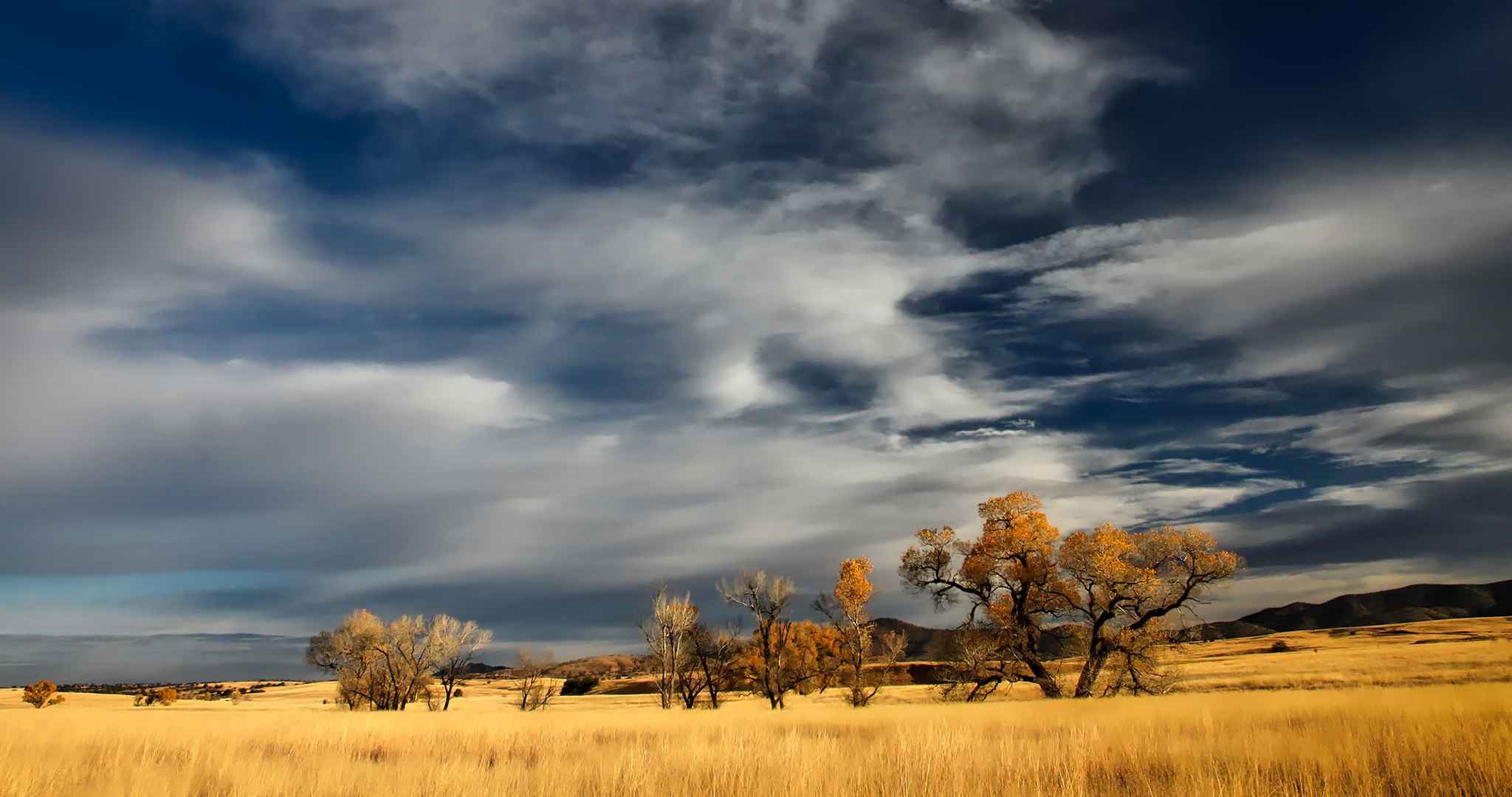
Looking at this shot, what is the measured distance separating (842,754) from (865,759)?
97 cm

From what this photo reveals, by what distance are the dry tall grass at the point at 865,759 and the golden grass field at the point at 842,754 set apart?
0.05 metres

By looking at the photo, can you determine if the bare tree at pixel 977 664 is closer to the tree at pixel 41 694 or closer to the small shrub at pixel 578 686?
the small shrub at pixel 578 686

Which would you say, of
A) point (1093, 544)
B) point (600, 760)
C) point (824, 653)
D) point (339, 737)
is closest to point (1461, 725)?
point (600, 760)

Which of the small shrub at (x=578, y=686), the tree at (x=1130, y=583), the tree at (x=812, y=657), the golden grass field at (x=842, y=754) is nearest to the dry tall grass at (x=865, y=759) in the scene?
the golden grass field at (x=842, y=754)

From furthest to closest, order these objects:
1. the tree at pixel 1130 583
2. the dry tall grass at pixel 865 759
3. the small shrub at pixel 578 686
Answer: the small shrub at pixel 578 686 → the tree at pixel 1130 583 → the dry tall grass at pixel 865 759

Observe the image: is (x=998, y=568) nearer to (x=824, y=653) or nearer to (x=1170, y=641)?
(x=1170, y=641)

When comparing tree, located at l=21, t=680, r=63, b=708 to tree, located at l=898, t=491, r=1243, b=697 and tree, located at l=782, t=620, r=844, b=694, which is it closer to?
tree, located at l=782, t=620, r=844, b=694

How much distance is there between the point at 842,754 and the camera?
9.94m

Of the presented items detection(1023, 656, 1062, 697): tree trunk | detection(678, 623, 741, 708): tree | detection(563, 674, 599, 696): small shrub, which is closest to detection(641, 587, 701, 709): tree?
detection(678, 623, 741, 708): tree

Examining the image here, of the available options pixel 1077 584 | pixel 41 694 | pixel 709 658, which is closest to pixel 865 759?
pixel 1077 584

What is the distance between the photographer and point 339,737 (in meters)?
15.6

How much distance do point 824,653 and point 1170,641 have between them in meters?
48.5

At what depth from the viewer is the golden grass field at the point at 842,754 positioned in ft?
23.3

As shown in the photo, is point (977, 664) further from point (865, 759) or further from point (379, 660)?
point (379, 660)
